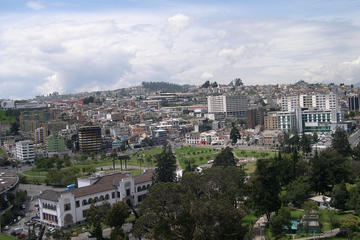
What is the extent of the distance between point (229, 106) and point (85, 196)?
1850 inches

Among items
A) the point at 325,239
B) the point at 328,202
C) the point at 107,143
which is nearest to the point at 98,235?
the point at 325,239

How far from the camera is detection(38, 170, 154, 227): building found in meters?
17.4

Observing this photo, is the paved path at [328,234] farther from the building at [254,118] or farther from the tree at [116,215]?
the building at [254,118]

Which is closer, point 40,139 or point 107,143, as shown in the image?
point 107,143

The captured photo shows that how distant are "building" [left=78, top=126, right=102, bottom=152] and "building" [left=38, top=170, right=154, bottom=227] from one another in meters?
21.5

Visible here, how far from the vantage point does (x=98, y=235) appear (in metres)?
14.4

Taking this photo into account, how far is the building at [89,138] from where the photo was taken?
137 ft

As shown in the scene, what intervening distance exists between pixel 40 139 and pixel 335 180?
131 feet

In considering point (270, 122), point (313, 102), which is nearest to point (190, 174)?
point (270, 122)

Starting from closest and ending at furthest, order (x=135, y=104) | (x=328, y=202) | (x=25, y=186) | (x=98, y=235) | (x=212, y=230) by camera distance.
Result: (x=212, y=230)
(x=98, y=235)
(x=328, y=202)
(x=25, y=186)
(x=135, y=104)

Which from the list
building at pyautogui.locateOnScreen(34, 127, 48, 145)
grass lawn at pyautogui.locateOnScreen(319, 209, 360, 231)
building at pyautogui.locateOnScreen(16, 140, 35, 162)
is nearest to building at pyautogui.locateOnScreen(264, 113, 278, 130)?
building at pyautogui.locateOnScreen(16, 140, 35, 162)

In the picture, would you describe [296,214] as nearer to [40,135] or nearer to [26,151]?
[26,151]

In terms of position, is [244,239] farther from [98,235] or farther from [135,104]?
[135,104]

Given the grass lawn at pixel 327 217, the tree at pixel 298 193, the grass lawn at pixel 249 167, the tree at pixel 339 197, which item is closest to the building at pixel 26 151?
the grass lawn at pixel 249 167
